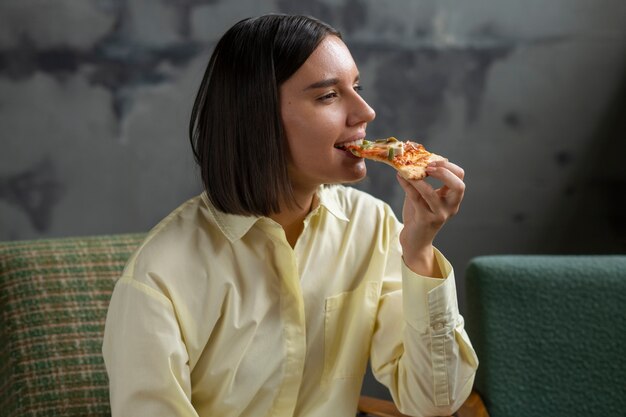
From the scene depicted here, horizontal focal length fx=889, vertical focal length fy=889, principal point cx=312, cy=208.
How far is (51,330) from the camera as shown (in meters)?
1.71

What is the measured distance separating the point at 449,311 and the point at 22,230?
1439 mm

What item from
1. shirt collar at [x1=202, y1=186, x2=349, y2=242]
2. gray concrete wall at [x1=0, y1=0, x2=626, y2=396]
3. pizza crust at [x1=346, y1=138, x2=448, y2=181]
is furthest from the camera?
gray concrete wall at [x1=0, y1=0, x2=626, y2=396]

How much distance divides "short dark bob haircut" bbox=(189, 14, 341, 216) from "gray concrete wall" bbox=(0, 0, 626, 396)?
1.02 meters

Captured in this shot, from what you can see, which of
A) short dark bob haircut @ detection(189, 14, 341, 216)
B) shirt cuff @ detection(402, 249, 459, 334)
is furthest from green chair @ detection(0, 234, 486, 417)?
short dark bob haircut @ detection(189, 14, 341, 216)

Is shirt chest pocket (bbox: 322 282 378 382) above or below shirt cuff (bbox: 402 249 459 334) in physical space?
below

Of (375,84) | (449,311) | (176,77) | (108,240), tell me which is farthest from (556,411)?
(176,77)

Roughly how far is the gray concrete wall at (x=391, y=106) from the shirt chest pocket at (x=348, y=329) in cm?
106

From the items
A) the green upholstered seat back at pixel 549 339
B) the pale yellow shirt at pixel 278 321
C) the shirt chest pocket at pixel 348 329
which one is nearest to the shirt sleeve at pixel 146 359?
the pale yellow shirt at pixel 278 321

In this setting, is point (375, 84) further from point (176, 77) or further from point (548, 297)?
point (548, 297)

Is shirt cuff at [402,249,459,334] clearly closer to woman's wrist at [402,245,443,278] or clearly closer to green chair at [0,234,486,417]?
woman's wrist at [402,245,443,278]

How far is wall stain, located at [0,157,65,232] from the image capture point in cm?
241

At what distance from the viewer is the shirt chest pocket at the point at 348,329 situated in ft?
5.11

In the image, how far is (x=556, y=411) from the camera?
5.77 ft

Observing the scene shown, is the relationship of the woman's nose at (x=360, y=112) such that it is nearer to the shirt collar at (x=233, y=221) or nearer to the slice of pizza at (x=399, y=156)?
the slice of pizza at (x=399, y=156)
